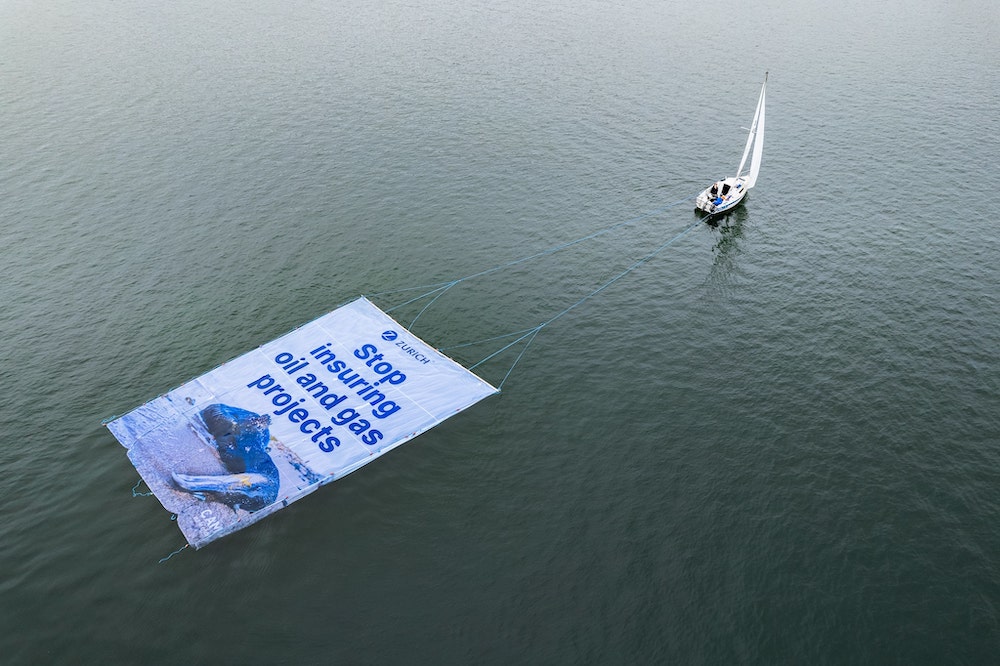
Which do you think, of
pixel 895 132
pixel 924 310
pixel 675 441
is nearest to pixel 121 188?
pixel 675 441

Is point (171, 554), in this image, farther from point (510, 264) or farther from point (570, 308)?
point (510, 264)

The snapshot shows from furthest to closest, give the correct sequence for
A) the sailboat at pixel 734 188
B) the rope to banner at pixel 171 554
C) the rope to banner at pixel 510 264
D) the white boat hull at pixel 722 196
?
the sailboat at pixel 734 188 < the white boat hull at pixel 722 196 < the rope to banner at pixel 510 264 < the rope to banner at pixel 171 554

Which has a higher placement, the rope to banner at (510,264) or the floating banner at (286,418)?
the rope to banner at (510,264)

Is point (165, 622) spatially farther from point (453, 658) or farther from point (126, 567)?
point (453, 658)

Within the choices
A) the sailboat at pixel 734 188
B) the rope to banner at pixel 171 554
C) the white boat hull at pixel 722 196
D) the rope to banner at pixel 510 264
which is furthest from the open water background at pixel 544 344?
the sailboat at pixel 734 188

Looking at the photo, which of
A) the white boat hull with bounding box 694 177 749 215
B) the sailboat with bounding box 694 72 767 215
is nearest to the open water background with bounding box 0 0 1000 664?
the white boat hull with bounding box 694 177 749 215

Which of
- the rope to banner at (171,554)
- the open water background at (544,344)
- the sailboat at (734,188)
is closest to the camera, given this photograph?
the open water background at (544,344)

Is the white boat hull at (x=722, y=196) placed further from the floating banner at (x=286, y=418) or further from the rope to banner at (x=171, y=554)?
the rope to banner at (x=171, y=554)
